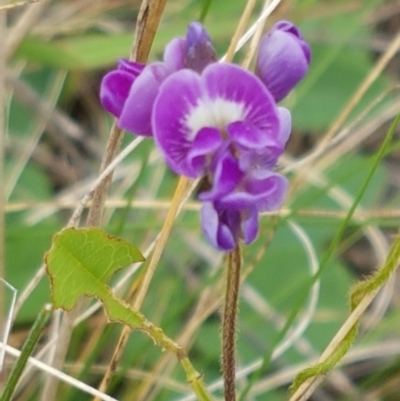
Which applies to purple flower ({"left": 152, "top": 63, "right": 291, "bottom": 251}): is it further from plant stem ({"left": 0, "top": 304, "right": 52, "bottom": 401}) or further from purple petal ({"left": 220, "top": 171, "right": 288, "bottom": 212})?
plant stem ({"left": 0, "top": 304, "right": 52, "bottom": 401})

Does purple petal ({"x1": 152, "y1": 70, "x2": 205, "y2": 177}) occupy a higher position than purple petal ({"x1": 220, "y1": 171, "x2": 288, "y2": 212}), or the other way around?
purple petal ({"x1": 152, "y1": 70, "x2": 205, "y2": 177})

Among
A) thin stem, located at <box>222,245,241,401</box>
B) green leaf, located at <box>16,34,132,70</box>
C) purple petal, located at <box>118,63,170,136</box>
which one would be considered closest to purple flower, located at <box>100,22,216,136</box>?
purple petal, located at <box>118,63,170,136</box>

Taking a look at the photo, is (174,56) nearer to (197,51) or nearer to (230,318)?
(197,51)

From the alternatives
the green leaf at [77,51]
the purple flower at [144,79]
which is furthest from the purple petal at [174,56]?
the green leaf at [77,51]

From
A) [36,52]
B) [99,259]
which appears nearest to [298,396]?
[99,259]

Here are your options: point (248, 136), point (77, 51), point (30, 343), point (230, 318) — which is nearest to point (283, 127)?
point (248, 136)

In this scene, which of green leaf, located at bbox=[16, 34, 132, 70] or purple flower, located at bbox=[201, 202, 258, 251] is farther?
green leaf, located at bbox=[16, 34, 132, 70]
